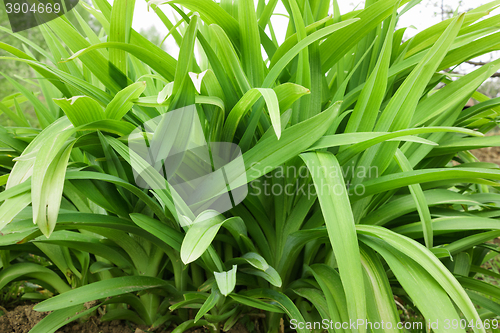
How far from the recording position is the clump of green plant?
447 mm

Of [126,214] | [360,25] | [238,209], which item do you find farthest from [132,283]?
[360,25]

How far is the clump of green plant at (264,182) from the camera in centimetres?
45

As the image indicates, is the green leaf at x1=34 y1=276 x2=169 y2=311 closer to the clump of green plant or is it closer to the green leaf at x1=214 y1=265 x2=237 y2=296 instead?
the clump of green plant

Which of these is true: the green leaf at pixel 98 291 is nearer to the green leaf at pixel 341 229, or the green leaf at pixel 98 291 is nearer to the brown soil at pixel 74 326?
the brown soil at pixel 74 326

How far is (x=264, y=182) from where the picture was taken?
2.05 feet

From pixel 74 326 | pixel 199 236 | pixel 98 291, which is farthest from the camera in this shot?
pixel 74 326

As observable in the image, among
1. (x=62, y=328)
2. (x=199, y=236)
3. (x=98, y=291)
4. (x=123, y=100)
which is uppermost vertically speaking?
(x=123, y=100)

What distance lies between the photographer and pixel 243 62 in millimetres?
624

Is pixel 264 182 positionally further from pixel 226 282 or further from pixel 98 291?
pixel 98 291

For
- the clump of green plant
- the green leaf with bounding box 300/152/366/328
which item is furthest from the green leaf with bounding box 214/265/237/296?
the green leaf with bounding box 300/152/366/328

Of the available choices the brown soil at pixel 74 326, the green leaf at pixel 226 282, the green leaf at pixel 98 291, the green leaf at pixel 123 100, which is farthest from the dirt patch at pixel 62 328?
the green leaf at pixel 123 100

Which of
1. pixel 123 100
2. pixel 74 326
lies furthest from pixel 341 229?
pixel 74 326

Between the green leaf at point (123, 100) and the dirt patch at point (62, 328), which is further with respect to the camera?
the dirt patch at point (62, 328)

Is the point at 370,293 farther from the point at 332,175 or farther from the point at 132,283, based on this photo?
the point at 132,283
